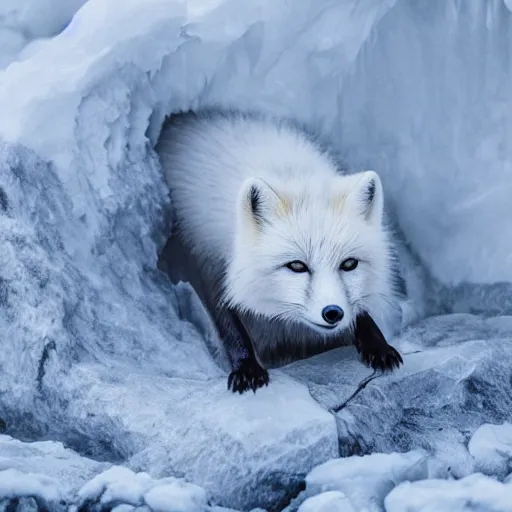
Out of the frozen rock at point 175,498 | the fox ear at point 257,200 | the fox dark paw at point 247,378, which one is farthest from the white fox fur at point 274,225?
the frozen rock at point 175,498

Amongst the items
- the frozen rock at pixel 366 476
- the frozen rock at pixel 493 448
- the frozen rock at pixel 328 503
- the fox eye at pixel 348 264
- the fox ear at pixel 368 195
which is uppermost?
the fox ear at pixel 368 195

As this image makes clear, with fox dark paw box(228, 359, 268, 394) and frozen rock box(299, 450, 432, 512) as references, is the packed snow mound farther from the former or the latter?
frozen rock box(299, 450, 432, 512)

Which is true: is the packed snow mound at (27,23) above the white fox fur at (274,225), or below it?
above

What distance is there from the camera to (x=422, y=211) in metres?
4.07

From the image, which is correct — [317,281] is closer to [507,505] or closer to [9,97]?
[507,505]

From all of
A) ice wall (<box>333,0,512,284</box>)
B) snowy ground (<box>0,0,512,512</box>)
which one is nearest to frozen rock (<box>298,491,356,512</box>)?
snowy ground (<box>0,0,512,512</box>)

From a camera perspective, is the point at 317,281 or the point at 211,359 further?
the point at 211,359

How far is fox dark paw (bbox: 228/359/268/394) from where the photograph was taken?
9.52ft

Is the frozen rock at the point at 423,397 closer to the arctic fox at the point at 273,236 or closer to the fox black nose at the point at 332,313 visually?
the arctic fox at the point at 273,236

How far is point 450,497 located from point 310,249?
38.6 inches

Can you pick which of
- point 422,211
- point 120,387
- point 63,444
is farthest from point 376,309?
point 63,444

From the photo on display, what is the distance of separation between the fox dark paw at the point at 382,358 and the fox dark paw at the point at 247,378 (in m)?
0.50

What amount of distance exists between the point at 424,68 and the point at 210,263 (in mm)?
1484

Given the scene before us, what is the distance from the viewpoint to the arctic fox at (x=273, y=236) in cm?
289
